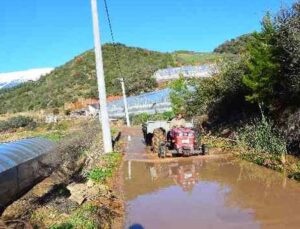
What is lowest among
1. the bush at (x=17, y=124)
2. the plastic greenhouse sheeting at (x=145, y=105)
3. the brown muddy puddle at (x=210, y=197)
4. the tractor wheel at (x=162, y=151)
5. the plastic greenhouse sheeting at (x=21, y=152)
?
the brown muddy puddle at (x=210, y=197)

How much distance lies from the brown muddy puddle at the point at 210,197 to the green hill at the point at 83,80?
196 feet

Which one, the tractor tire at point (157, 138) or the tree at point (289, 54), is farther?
the tractor tire at point (157, 138)

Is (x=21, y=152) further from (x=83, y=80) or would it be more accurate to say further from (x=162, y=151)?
(x=83, y=80)

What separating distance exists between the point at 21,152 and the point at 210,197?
37.2 ft

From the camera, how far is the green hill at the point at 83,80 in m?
78.7

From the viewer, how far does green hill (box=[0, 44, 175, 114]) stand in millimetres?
78688

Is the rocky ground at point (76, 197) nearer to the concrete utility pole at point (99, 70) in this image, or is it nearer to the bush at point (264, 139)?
the concrete utility pole at point (99, 70)

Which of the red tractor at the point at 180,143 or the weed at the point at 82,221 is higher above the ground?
the red tractor at the point at 180,143

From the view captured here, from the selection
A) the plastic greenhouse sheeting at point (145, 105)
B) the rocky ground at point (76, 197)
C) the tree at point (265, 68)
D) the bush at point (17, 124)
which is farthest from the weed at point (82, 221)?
the bush at point (17, 124)

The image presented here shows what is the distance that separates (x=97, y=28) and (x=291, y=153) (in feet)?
32.6

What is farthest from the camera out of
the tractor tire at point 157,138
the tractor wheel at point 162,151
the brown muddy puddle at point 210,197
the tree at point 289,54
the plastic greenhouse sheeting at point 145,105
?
the plastic greenhouse sheeting at point 145,105

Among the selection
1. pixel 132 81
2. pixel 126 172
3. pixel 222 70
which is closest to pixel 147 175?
pixel 126 172

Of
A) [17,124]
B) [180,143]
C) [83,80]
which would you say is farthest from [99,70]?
[83,80]

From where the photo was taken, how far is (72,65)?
99875mm
